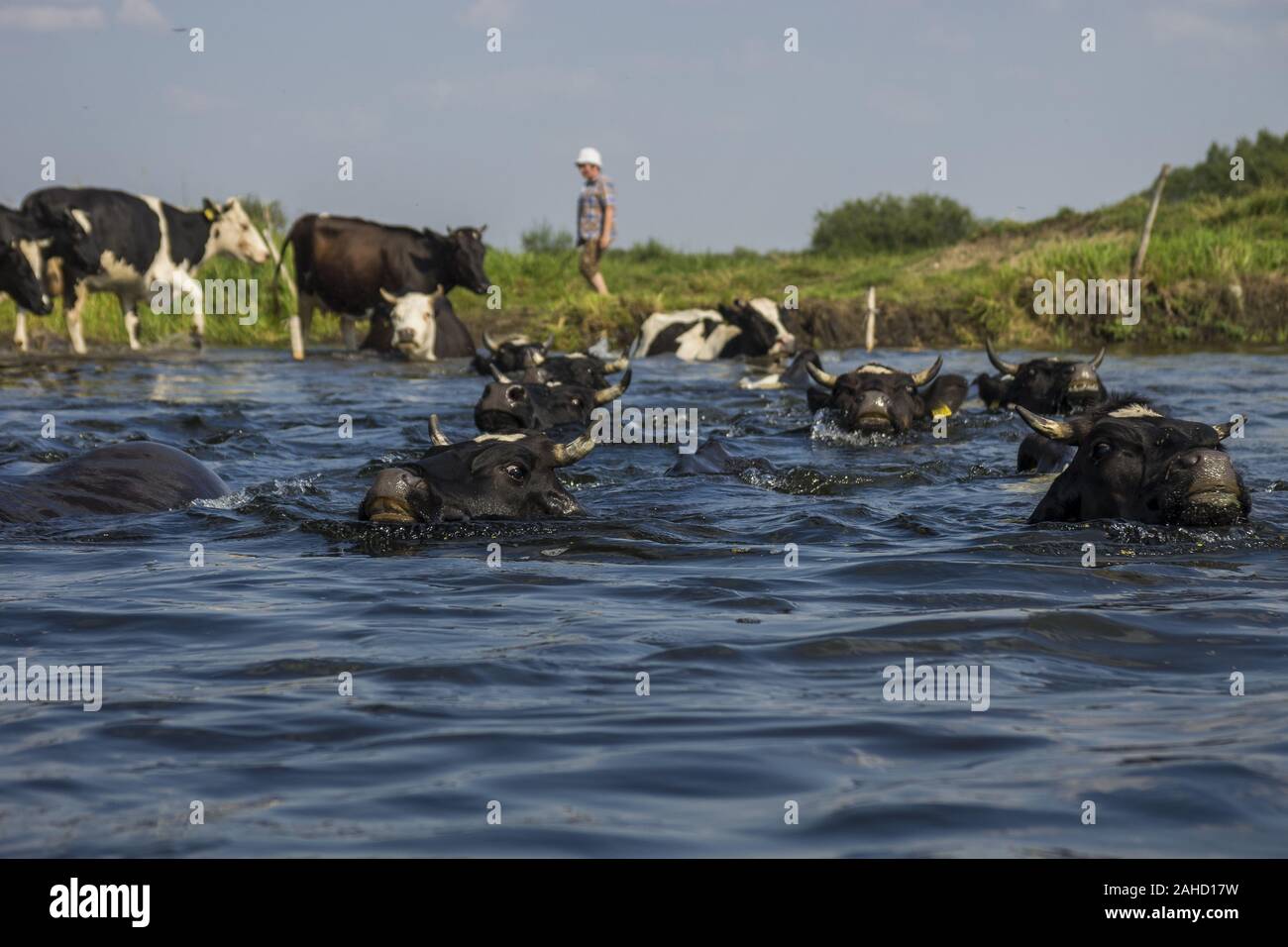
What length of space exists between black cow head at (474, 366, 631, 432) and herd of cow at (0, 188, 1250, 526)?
0.02 meters

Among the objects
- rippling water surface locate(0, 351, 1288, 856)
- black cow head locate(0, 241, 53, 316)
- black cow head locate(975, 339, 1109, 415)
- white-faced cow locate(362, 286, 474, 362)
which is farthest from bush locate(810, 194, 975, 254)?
rippling water surface locate(0, 351, 1288, 856)

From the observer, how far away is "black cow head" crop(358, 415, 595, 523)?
7793 mm

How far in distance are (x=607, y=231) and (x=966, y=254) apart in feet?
35.3

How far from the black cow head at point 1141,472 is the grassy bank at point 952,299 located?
17046mm

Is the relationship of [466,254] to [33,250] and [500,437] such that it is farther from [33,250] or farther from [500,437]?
[500,437]

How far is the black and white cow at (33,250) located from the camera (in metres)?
22.1

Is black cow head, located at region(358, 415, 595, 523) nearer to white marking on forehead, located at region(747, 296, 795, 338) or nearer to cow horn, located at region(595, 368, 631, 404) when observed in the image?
cow horn, located at region(595, 368, 631, 404)

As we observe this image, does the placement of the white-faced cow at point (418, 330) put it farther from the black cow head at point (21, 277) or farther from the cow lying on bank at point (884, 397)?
the cow lying on bank at point (884, 397)

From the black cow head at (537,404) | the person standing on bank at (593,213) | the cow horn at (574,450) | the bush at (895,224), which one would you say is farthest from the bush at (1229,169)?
the cow horn at (574,450)

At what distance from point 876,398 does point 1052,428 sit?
420cm

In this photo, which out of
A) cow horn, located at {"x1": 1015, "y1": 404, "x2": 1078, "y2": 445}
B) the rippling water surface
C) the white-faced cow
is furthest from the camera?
the white-faced cow

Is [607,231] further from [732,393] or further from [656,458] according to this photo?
[656,458]

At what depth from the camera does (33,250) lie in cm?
2228

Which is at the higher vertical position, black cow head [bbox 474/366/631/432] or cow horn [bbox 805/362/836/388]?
cow horn [bbox 805/362/836/388]
